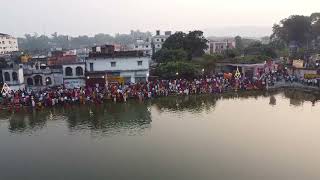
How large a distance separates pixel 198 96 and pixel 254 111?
7.60m

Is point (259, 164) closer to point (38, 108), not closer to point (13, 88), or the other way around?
point (38, 108)

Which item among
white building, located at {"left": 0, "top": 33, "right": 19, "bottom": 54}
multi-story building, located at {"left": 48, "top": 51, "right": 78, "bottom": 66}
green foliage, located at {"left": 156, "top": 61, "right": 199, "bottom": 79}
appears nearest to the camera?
green foliage, located at {"left": 156, "top": 61, "right": 199, "bottom": 79}

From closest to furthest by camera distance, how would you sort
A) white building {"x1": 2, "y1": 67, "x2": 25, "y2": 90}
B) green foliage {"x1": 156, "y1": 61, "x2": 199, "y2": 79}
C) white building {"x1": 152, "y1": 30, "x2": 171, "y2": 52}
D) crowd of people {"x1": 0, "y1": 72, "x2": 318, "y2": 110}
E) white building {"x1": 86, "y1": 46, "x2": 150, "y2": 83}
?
crowd of people {"x1": 0, "y1": 72, "x2": 318, "y2": 110}, white building {"x1": 2, "y1": 67, "x2": 25, "y2": 90}, white building {"x1": 86, "y1": 46, "x2": 150, "y2": 83}, green foliage {"x1": 156, "y1": 61, "x2": 199, "y2": 79}, white building {"x1": 152, "y1": 30, "x2": 171, "y2": 52}

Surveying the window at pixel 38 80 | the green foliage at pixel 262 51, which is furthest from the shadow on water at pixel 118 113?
A: the green foliage at pixel 262 51

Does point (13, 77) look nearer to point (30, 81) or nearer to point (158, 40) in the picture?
point (30, 81)

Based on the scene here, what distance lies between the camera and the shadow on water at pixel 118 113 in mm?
24875

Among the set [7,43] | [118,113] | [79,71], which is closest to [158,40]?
[7,43]

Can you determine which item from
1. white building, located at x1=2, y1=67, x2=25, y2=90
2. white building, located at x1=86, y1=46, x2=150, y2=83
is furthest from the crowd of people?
white building, located at x1=86, y1=46, x2=150, y2=83

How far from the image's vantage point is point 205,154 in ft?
60.0

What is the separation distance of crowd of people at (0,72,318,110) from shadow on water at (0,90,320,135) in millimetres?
962

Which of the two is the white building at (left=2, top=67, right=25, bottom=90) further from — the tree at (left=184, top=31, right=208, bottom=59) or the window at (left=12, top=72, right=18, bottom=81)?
the tree at (left=184, top=31, right=208, bottom=59)

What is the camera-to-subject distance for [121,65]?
39.7 metres

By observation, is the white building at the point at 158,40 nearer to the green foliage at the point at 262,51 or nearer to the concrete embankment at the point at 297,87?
the green foliage at the point at 262,51

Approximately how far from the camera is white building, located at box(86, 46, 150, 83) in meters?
39.3
